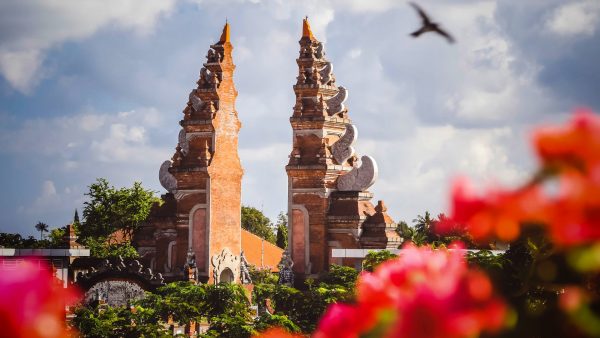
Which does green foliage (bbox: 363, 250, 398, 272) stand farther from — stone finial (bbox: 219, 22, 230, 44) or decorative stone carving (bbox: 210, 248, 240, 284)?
stone finial (bbox: 219, 22, 230, 44)

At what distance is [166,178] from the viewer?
1352 inches

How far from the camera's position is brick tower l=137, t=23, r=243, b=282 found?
3181 centimetres

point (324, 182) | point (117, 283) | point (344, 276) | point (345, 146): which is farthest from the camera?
point (345, 146)

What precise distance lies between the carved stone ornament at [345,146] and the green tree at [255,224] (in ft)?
124

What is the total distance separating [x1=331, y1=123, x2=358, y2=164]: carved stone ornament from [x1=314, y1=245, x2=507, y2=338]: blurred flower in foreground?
91.6 ft

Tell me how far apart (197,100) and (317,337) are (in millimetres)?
30917

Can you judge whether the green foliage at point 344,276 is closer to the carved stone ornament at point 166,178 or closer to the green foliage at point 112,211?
the carved stone ornament at point 166,178

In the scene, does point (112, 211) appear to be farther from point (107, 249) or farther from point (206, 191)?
point (206, 191)

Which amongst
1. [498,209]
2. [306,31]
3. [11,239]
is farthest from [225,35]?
[498,209]

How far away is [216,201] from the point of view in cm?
3222

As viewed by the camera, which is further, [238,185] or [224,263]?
[238,185]

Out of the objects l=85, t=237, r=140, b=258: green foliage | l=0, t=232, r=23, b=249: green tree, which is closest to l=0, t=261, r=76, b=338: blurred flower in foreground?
l=85, t=237, r=140, b=258: green foliage

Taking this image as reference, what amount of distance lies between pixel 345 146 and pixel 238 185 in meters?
5.51

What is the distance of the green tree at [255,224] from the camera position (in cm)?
6769
